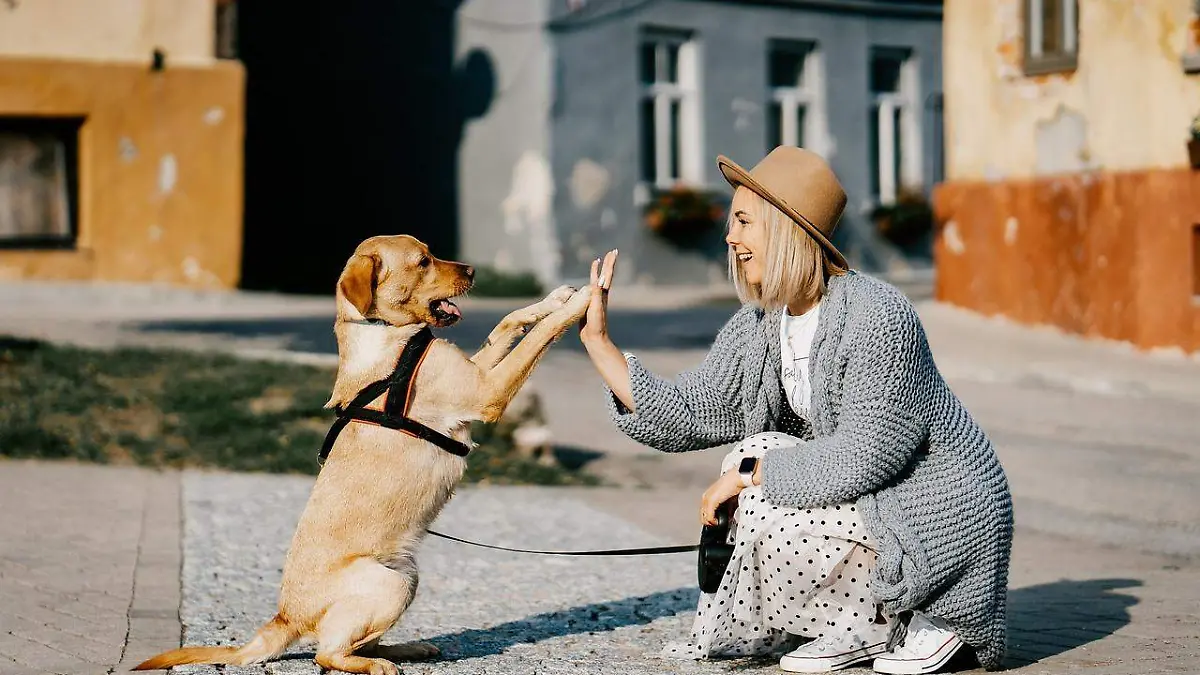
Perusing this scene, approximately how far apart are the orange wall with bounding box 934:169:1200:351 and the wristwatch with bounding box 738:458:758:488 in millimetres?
8438

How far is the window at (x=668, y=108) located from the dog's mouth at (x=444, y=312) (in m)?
17.4

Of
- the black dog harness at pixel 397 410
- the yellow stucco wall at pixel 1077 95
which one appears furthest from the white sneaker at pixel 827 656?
the yellow stucco wall at pixel 1077 95

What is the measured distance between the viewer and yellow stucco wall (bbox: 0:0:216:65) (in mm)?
17594

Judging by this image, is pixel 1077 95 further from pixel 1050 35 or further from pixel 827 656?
pixel 827 656

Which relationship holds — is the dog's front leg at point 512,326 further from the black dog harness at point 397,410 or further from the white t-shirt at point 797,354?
the white t-shirt at point 797,354

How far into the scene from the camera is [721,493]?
4.71m

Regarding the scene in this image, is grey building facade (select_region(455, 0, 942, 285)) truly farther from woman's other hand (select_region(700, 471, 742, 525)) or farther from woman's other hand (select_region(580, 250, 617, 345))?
woman's other hand (select_region(700, 471, 742, 525))

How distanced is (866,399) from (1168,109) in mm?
8917

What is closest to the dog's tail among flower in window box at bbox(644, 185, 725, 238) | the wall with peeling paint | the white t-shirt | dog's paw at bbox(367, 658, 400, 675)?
dog's paw at bbox(367, 658, 400, 675)

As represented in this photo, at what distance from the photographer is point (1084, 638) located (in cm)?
524

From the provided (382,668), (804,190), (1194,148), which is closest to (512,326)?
(804,190)

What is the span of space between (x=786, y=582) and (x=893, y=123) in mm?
20649

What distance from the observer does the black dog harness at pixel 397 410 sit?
471cm

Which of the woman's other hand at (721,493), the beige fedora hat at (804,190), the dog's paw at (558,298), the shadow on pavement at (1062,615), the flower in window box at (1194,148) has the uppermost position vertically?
the flower in window box at (1194,148)
